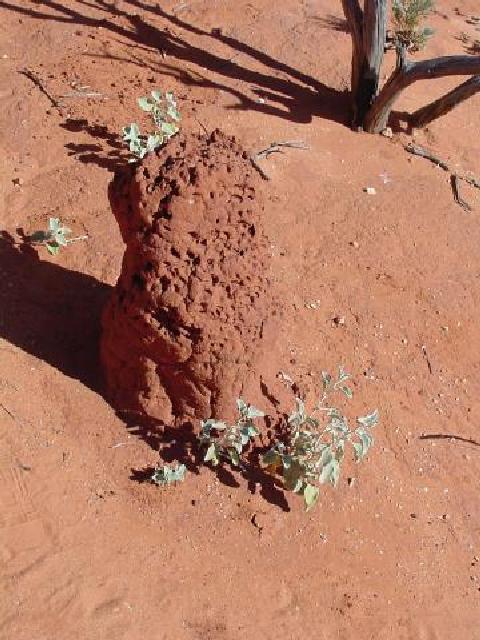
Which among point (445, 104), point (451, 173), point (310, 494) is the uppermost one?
point (445, 104)

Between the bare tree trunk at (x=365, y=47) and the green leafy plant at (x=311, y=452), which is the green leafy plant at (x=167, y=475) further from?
the bare tree trunk at (x=365, y=47)

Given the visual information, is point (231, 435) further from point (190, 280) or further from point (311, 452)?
point (190, 280)

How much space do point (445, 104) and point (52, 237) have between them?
3.36 metres

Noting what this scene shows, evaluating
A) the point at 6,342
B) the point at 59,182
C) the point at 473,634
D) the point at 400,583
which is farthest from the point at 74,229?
the point at 473,634

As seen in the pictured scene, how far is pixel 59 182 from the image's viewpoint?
4973mm

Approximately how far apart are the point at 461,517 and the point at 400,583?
54cm

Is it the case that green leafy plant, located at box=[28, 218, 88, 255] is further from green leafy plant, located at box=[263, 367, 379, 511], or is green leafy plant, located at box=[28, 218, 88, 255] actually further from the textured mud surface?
green leafy plant, located at box=[263, 367, 379, 511]

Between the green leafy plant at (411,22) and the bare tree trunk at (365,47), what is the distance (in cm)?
127

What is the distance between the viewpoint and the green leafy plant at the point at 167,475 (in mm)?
3408

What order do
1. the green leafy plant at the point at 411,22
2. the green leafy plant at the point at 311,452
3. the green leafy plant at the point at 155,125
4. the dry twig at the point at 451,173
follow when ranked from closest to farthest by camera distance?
the green leafy plant at the point at 311,452
the green leafy plant at the point at 155,125
the dry twig at the point at 451,173
the green leafy plant at the point at 411,22

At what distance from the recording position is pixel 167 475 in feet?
11.2

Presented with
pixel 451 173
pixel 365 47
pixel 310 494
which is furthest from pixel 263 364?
pixel 365 47

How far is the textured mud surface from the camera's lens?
312 centimetres

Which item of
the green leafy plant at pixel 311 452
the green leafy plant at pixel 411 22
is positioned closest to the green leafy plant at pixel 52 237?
the green leafy plant at pixel 311 452
